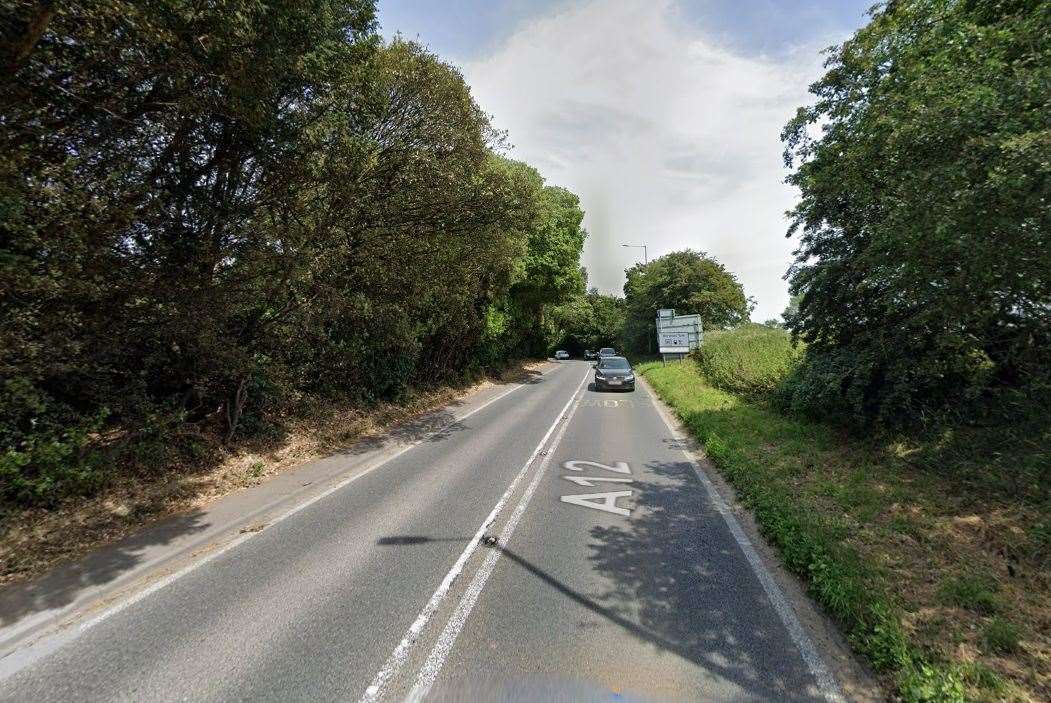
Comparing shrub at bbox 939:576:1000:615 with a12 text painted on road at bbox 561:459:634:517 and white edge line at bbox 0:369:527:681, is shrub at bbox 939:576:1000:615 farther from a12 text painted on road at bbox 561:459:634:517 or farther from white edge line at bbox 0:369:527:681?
white edge line at bbox 0:369:527:681

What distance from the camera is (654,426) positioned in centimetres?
1210

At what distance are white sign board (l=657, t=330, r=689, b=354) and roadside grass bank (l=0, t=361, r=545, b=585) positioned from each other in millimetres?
19952

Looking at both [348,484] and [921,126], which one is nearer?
[921,126]

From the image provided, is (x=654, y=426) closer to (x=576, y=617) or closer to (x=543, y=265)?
(x=576, y=617)

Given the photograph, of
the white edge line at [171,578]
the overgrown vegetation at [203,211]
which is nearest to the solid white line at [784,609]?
the white edge line at [171,578]

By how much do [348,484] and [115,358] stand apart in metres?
3.76

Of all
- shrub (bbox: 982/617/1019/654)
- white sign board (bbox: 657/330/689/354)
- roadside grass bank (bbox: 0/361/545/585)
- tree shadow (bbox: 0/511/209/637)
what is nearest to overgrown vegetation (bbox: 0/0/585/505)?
roadside grass bank (bbox: 0/361/545/585)

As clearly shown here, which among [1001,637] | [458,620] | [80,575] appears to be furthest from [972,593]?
[80,575]

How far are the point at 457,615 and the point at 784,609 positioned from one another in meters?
2.73

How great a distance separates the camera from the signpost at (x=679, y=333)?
25.8 metres

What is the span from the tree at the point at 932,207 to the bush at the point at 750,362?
128 inches

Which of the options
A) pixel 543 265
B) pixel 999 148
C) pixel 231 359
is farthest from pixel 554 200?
pixel 999 148

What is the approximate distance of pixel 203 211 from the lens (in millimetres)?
6539

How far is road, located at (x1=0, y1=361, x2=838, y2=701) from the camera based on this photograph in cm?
296
